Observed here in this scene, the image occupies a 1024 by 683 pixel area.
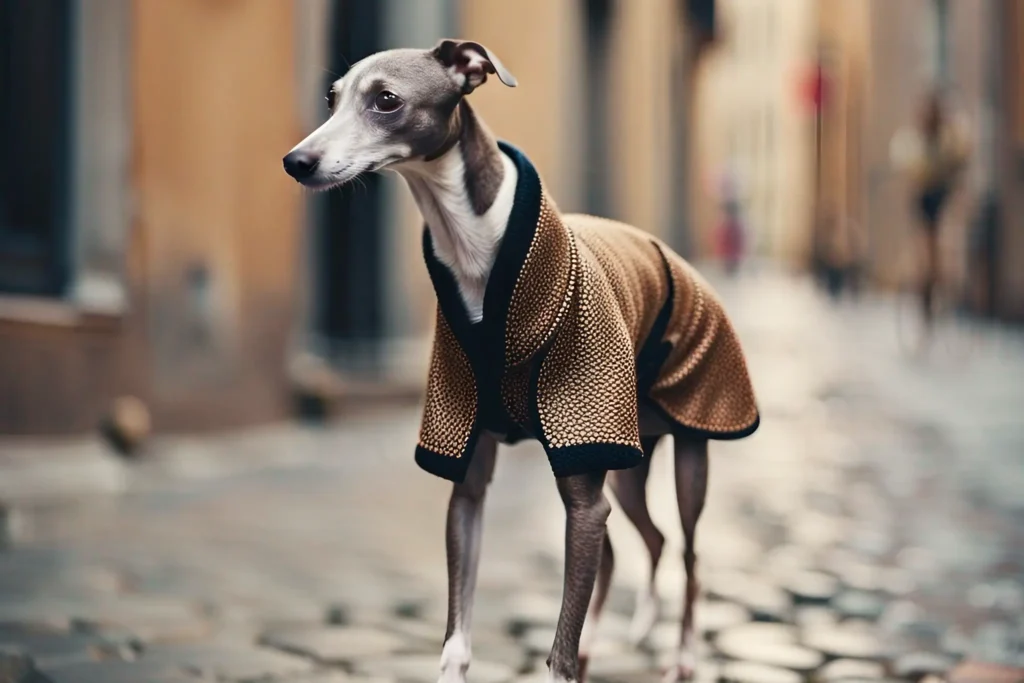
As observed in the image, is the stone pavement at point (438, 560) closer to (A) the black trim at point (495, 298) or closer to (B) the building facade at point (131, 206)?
(B) the building facade at point (131, 206)

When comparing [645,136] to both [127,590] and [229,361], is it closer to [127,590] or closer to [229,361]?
[229,361]

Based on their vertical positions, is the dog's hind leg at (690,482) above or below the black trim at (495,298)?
below

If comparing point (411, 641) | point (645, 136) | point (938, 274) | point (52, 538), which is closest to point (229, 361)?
point (52, 538)

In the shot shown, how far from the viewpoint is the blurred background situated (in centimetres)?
434

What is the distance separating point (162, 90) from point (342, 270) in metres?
3.15

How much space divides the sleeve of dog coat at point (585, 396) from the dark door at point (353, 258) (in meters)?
7.96

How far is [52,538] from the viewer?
5605mm

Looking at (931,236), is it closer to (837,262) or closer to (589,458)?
(589,458)

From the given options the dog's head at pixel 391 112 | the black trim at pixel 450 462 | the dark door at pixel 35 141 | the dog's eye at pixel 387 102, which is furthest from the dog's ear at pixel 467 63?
the dark door at pixel 35 141

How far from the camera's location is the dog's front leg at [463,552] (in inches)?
118

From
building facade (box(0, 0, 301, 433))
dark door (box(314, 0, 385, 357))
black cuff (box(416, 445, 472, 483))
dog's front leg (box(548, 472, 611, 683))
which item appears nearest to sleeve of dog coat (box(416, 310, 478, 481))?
black cuff (box(416, 445, 472, 483))

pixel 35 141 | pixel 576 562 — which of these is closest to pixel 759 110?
pixel 35 141

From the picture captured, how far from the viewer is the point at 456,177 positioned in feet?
9.32

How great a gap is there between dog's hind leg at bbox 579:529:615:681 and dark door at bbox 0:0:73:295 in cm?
470
